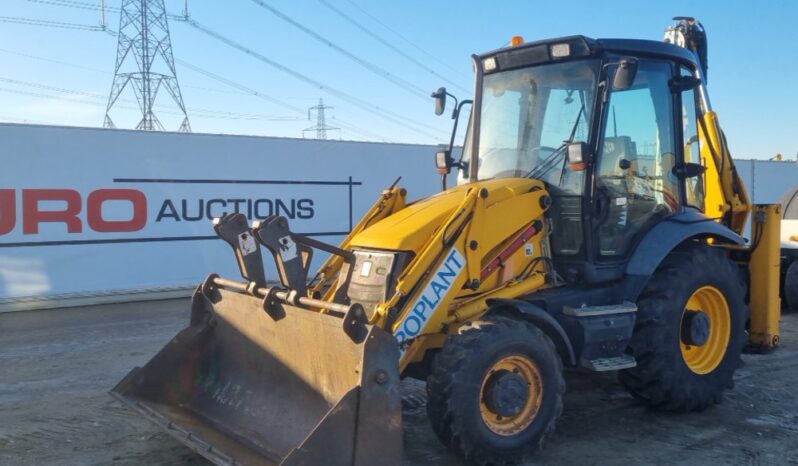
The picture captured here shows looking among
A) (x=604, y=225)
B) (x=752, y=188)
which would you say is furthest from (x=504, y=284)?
(x=752, y=188)

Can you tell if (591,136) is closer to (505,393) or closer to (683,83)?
(683,83)

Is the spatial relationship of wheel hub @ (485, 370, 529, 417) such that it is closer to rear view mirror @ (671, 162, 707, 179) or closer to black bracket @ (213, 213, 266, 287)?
black bracket @ (213, 213, 266, 287)

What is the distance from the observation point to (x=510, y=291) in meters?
4.88

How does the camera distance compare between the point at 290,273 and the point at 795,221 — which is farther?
the point at 795,221

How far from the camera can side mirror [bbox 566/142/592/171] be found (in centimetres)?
497

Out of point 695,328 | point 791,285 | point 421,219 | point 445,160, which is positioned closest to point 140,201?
point 445,160

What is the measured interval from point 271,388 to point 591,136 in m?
2.73

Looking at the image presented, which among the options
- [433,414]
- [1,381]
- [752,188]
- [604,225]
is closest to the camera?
[433,414]

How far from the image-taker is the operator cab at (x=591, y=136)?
17.1 feet

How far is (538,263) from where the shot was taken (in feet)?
16.9

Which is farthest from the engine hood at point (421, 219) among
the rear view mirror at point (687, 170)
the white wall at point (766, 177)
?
the white wall at point (766, 177)

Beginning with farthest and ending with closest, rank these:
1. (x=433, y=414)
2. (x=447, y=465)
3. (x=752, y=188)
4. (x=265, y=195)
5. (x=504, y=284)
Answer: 1. (x=752, y=188)
2. (x=265, y=195)
3. (x=504, y=284)
4. (x=447, y=465)
5. (x=433, y=414)

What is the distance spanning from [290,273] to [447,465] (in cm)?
149

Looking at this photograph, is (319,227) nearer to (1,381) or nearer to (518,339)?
(1,381)
